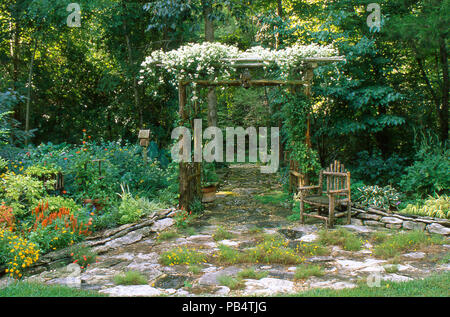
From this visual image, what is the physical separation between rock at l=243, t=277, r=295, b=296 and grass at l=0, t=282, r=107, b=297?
144cm

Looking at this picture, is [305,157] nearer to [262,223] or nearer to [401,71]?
[262,223]

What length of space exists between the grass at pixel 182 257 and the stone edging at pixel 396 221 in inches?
129

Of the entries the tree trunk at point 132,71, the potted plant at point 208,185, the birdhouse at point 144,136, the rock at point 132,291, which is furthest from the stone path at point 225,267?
the tree trunk at point 132,71

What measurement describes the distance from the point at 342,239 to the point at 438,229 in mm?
1726

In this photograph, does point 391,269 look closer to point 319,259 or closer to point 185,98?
point 319,259

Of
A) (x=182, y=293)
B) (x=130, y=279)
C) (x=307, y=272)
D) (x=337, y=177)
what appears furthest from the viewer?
(x=337, y=177)

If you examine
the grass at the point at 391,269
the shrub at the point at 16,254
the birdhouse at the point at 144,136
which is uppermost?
the birdhouse at the point at 144,136

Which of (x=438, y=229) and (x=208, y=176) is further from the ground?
(x=208, y=176)

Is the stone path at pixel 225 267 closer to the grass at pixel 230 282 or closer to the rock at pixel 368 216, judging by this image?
the grass at pixel 230 282

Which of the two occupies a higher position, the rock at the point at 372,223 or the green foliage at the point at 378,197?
the green foliage at the point at 378,197

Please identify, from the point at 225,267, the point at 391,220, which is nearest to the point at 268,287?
the point at 225,267

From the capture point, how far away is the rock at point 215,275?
4.10 meters

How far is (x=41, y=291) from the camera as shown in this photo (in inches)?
144

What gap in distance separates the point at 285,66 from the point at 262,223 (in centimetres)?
296
